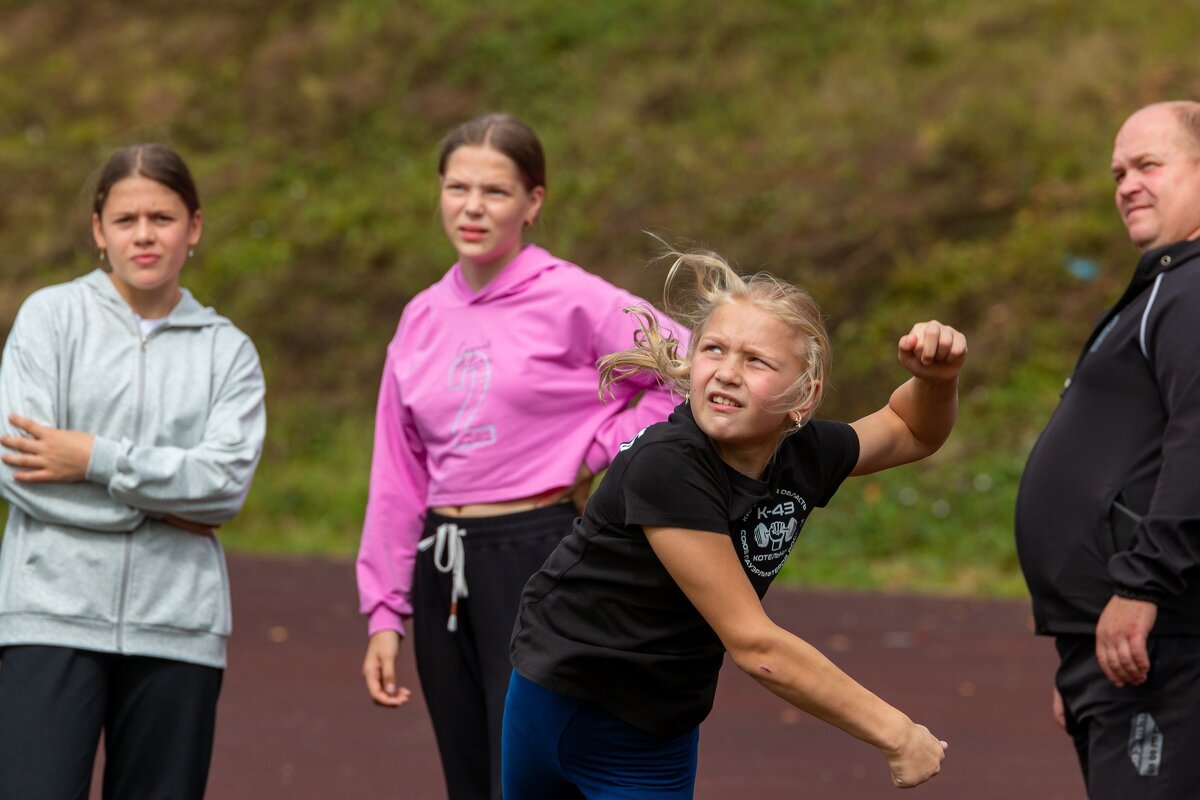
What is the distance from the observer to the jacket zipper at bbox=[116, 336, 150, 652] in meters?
4.04

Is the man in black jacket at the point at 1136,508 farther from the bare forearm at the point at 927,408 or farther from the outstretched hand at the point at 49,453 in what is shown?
the outstretched hand at the point at 49,453

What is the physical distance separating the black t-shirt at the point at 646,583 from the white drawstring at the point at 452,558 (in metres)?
0.90

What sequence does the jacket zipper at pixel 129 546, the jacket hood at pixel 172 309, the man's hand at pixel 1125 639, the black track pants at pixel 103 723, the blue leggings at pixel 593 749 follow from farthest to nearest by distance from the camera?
the jacket hood at pixel 172 309 → the jacket zipper at pixel 129 546 → the black track pants at pixel 103 723 → the man's hand at pixel 1125 639 → the blue leggings at pixel 593 749

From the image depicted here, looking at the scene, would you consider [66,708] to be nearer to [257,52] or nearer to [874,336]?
[874,336]

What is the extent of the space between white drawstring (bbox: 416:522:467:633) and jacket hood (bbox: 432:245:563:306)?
→ 23.3 inches

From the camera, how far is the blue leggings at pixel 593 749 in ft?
10.7

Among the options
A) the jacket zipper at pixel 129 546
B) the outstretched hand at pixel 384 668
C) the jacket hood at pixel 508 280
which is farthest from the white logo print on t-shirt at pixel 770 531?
the jacket zipper at pixel 129 546

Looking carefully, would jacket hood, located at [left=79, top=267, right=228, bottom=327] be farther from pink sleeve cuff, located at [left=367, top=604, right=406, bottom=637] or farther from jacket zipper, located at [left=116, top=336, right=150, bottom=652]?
pink sleeve cuff, located at [left=367, top=604, right=406, bottom=637]

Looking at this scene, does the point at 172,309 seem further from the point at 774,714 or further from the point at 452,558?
the point at 774,714

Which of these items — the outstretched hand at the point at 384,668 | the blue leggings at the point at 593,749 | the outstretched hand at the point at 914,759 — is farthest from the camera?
the outstretched hand at the point at 384,668

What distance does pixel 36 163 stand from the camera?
1886 centimetres

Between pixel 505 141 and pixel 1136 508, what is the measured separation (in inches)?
71.4

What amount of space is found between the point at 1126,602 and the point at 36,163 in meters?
17.0

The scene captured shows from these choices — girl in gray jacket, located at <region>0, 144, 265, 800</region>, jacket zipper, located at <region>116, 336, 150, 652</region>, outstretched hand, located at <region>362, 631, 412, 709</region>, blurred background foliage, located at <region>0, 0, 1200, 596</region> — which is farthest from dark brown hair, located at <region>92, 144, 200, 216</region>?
blurred background foliage, located at <region>0, 0, 1200, 596</region>
